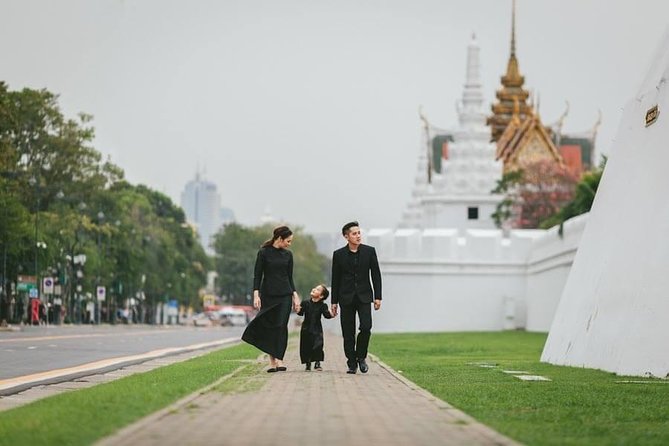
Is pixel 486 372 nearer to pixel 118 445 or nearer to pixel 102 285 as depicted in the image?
pixel 118 445

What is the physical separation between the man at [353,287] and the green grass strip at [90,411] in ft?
5.88

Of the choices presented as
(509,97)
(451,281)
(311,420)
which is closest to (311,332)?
(311,420)

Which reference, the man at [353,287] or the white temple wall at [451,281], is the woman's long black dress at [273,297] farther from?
the white temple wall at [451,281]

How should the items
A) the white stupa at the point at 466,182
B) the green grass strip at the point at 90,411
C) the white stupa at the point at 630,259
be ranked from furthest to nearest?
the white stupa at the point at 466,182 < the white stupa at the point at 630,259 < the green grass strip at the point at 90,411

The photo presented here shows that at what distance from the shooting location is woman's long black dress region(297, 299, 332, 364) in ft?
70.4

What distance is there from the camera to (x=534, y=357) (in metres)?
28.9

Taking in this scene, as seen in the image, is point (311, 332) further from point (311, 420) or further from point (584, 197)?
point (584, 197)

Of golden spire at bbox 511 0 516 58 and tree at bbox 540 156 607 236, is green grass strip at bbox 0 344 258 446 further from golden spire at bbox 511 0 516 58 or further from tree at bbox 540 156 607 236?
golden spire at bbox 511 0 516 58

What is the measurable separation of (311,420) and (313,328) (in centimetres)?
1009

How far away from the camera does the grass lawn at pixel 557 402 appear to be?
38.4ft

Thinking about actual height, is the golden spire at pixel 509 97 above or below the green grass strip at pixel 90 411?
above

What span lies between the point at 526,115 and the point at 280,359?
361 feet

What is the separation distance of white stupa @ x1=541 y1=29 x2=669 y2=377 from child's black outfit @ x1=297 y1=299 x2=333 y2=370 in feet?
12.3

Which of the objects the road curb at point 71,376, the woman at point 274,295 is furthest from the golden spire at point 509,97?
the woman at point 274,295
